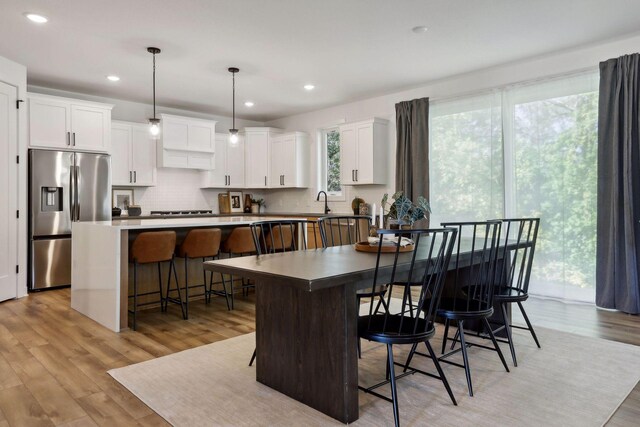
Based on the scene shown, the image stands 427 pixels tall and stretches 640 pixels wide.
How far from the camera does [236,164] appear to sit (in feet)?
25.4

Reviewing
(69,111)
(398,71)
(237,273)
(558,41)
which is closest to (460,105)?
(398,71)

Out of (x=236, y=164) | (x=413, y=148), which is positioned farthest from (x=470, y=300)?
(x=236, y=164)

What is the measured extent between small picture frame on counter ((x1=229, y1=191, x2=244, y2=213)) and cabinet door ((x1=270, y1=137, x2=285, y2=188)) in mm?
797

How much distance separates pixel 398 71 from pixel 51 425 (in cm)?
475

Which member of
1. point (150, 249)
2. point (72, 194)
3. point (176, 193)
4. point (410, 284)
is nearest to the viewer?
point (410, 284)

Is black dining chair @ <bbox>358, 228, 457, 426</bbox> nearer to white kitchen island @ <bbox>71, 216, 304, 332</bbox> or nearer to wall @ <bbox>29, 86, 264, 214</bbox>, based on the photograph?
white kitchen island @ <bbox>71, 216, 304, 332</bbox>

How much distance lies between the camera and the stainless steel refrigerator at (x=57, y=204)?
207 inches

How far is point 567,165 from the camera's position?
14.9 ft

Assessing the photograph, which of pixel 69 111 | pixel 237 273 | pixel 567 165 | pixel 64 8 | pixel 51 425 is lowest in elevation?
pixel 51 425

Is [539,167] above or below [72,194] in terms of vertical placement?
above

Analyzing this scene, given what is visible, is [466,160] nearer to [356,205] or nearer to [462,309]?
[356,205]

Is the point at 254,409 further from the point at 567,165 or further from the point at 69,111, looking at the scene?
the point at 69,111

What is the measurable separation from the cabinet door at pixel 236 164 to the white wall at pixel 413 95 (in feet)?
2.60

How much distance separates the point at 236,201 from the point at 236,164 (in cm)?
72
